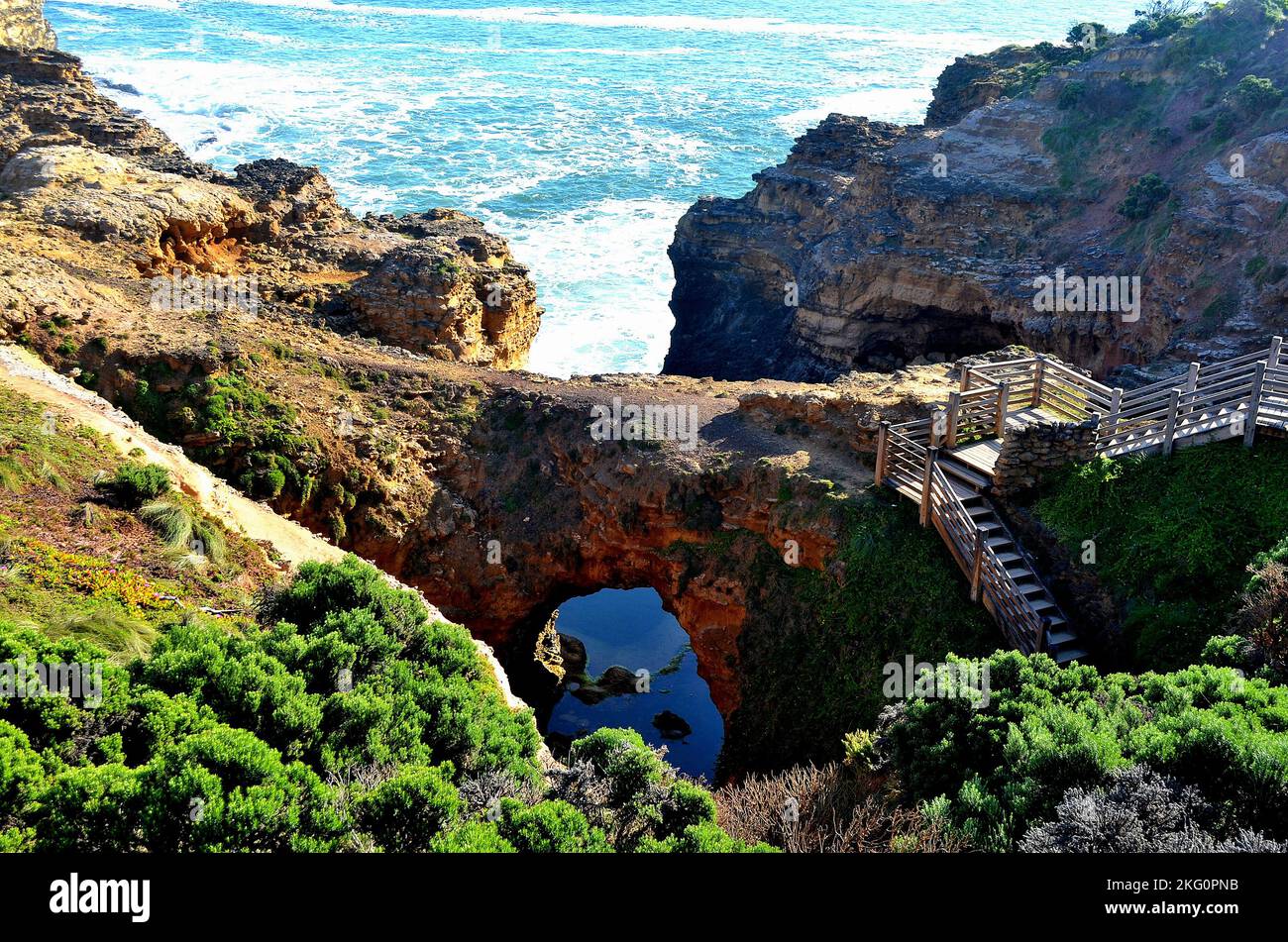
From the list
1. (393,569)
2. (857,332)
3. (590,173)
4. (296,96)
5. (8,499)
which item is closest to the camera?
(8,499)

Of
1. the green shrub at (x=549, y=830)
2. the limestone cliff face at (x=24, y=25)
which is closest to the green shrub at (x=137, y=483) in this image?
the green shrub at (x=549, y=830)

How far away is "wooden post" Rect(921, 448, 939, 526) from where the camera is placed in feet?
63.6

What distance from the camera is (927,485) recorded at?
1975 centimetres

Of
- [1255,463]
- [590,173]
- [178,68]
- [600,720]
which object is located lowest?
[600,720]

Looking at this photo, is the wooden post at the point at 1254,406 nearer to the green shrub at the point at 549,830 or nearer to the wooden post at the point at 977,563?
the wooden post at the point at 977,563

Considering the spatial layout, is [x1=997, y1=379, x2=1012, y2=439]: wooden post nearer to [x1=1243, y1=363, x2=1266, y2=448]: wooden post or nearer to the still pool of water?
[x1=1243, y1=363, x2=1266, y2=448]: wooden post

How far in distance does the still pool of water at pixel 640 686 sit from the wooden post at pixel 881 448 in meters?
7.78

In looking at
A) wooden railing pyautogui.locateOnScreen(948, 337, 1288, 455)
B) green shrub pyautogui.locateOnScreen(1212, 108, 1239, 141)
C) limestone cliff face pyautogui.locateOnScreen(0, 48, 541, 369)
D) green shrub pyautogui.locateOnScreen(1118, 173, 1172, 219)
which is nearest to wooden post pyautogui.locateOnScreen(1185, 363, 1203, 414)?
wooden railing pyautogui.locateOnScreen(948, 337, 1288, 455)

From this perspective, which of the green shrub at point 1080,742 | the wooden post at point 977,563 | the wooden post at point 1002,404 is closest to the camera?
the green shrub at point 1080,742

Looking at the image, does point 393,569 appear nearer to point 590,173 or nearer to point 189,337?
point 189,337

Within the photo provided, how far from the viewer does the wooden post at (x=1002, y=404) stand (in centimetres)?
2034

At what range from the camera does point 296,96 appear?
89.9 m
